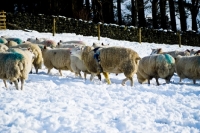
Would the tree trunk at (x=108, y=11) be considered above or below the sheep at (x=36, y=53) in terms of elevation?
above

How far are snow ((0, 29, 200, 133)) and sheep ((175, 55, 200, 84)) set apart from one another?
343cm

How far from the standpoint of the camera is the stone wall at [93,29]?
86.9 ft

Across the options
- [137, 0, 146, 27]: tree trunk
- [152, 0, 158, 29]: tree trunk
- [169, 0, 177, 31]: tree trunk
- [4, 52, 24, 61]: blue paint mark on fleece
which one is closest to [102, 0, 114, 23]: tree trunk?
[137, 0, 146, 27]: tree trunk

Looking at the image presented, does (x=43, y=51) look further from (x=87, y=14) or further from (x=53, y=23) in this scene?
(x=87, y=14)

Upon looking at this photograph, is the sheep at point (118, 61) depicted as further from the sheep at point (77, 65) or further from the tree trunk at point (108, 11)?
the tree trunk at point (108, 11)

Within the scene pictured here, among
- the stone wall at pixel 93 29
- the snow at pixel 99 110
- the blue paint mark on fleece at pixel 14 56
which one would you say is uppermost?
the stone wall at pixel 93 29

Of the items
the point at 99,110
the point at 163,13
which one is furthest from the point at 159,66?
the point at 163,13

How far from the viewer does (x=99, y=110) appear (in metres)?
6.85

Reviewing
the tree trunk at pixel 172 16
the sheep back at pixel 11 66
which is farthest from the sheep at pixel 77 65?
the tree trunk at pixel 172 16

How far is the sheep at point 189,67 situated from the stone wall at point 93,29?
15183 millimetres

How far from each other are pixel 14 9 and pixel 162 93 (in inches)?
1235

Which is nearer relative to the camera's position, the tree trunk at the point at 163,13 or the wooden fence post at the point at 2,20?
the wooden fence post at the point at 2,20

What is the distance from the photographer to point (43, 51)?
14.5 m

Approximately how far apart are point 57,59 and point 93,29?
49.3ft
